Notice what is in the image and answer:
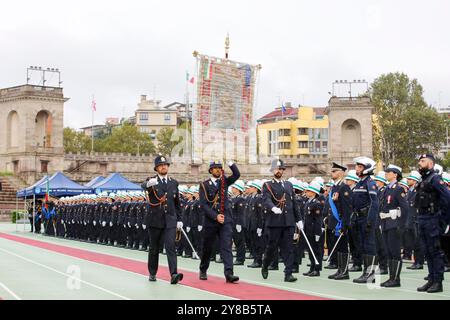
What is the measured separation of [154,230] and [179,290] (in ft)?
5.38

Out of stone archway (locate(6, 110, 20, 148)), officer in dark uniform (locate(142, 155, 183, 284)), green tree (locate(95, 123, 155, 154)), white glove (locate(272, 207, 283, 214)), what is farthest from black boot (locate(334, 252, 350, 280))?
green tree (locate(95, 123, 155, 154))

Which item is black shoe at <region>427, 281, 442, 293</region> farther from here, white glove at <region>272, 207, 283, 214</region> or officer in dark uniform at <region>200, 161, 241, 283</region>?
officer in dark uniform at <region>200, 161, 241, 283</region>

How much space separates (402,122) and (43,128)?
39920mm

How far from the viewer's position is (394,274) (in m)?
12.8

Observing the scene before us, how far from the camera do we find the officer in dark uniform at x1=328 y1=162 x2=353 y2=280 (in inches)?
549

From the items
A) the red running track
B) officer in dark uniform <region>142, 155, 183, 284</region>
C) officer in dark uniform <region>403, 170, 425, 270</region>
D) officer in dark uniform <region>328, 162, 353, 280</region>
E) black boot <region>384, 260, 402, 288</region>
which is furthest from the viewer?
officer in dark uniform <region>403, 170, 425, 270</region>

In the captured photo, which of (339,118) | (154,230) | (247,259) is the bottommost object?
(247,259)

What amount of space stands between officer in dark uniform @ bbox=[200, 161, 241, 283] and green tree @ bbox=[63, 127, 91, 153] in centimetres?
9425

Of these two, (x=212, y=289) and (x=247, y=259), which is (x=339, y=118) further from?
(x=212, y=289)

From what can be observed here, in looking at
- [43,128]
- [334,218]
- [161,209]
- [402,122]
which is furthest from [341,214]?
[402,122]

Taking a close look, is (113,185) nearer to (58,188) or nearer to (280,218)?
(58,188)

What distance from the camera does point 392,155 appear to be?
90562 mm
